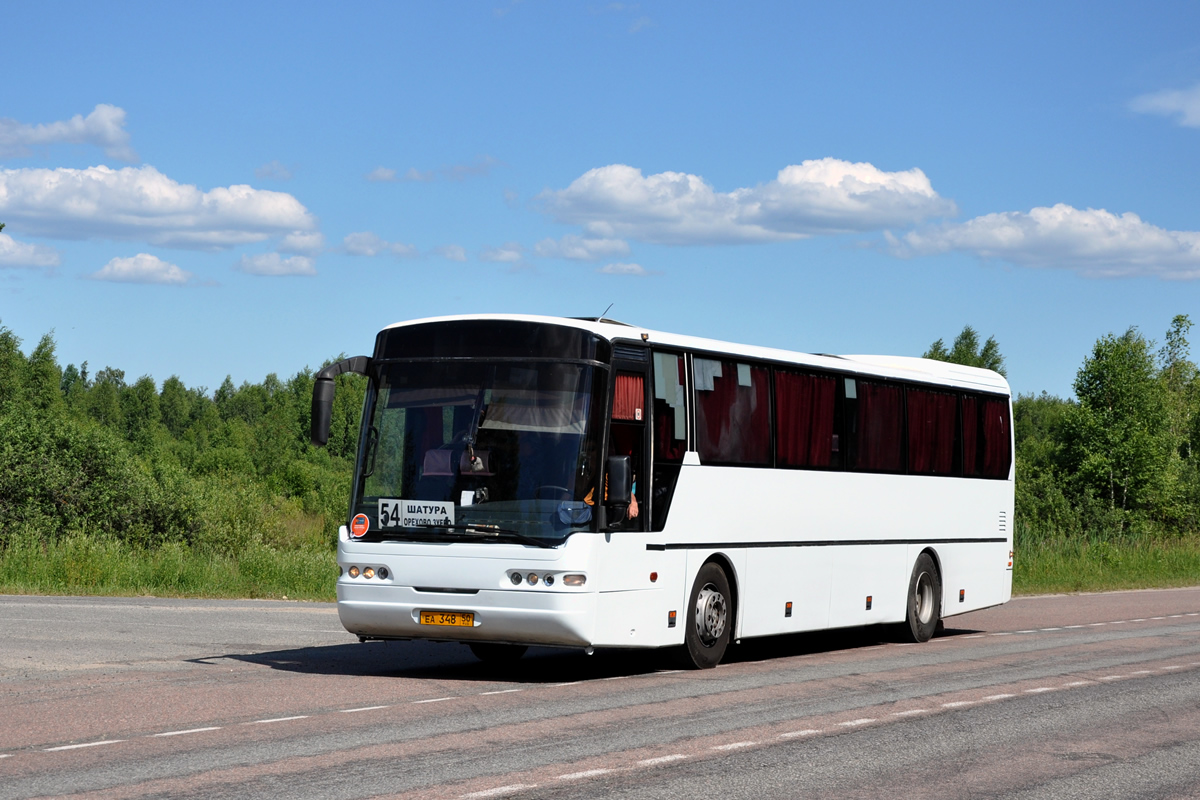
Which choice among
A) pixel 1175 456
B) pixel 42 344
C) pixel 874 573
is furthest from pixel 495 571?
pixel 42 344

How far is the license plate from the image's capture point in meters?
12.9

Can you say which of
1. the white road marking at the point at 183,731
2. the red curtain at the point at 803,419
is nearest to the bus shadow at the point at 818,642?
the red curtain at the point at 803,419

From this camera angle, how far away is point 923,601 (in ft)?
62.4

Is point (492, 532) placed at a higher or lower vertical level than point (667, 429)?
lower

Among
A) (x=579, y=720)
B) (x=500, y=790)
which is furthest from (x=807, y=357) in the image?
(x=500, y=790)

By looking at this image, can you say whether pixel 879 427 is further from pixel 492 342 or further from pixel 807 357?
pixel 492 342

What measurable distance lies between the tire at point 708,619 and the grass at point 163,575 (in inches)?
497

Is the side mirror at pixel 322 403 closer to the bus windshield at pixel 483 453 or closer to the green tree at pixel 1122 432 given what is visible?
the bus windshield at pixel 483 453

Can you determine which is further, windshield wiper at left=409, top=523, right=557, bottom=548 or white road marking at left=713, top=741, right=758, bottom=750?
windshield wiper at left=409, top=523, right=557, bottom=548

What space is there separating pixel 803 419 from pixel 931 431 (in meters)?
3.59

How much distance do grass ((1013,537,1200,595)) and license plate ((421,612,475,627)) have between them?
67.5 feet

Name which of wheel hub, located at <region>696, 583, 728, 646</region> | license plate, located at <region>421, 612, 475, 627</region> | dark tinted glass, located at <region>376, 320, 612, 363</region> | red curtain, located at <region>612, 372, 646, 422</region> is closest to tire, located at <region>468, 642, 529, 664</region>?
wheel hub, located at <region>696, 583, 728, 646</region>

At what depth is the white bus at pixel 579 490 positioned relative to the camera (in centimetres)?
1282

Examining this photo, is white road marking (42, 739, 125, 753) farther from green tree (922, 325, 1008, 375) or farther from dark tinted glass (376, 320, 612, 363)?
green tree (922, 325, 1008, 375)
